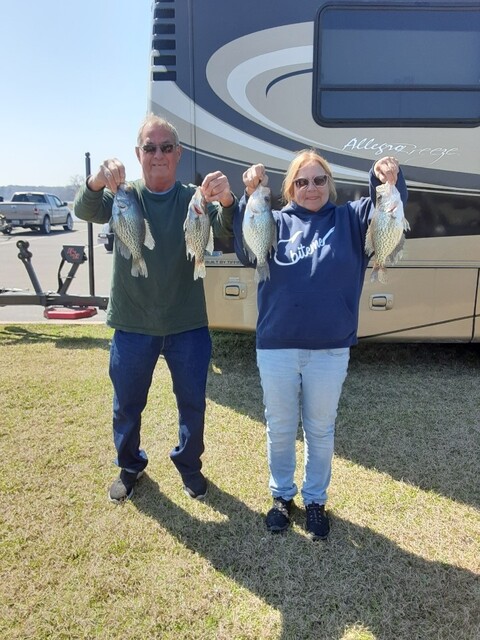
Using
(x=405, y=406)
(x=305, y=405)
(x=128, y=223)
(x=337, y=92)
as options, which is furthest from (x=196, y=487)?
(x=337, y=92)

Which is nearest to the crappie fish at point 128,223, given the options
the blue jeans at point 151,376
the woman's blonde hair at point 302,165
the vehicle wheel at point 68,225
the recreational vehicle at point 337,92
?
Answer: the blue jeans at point 151,376

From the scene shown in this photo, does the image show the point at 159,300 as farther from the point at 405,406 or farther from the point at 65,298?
the point at 65,298

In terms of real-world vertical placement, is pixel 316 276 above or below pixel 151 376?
above

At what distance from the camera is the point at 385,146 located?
159 inches

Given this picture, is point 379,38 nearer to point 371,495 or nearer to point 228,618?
point 371,495

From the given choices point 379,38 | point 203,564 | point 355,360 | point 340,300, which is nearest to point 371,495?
point 203,564

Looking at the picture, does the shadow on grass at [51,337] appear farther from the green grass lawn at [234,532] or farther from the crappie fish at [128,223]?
the crappie fish at [128,223]

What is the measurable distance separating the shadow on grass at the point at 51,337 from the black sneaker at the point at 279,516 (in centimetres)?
342

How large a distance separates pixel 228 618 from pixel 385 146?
3.51 meters

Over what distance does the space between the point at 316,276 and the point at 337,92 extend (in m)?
2.37

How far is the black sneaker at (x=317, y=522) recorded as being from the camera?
2.60m

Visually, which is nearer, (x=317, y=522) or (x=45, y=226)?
(x=317, y=522)

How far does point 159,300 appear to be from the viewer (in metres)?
2.58

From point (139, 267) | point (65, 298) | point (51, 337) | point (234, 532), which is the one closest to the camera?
point (139, 267)
